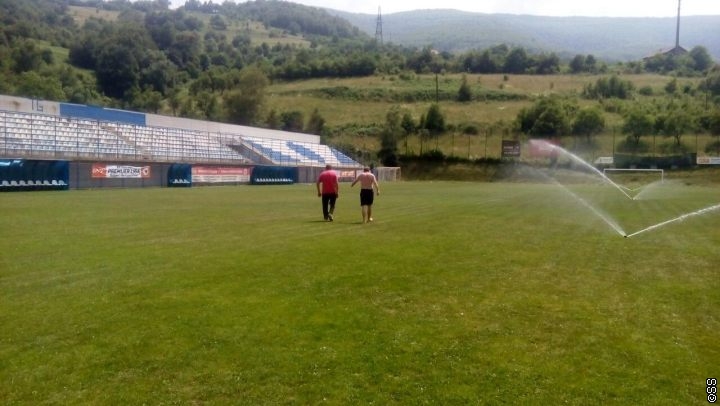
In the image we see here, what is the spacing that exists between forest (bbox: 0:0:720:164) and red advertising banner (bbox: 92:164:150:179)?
5533 cm

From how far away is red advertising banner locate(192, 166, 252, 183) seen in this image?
5522 cm

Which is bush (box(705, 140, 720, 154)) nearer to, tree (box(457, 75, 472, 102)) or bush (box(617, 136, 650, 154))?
bush (box(617, 136, 650, 154))

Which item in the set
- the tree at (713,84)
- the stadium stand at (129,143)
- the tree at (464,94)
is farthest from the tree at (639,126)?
the tree at (713,84)

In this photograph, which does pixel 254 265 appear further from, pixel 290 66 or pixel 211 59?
pixel 211 59

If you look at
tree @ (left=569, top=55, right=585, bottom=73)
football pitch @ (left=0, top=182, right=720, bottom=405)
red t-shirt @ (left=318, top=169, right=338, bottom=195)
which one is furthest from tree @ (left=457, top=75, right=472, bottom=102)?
football pitch @ (left=0, top=182, right=720, bottom=405)

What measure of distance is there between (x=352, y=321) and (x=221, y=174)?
52460mm

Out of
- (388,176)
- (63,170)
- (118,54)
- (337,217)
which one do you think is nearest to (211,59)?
(118,54)

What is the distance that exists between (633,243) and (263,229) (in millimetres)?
9821

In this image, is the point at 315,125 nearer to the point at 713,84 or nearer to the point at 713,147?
the point at 713,147

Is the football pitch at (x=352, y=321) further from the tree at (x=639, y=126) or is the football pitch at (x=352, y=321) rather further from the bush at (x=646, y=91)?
the bush at (x=646, y=91)

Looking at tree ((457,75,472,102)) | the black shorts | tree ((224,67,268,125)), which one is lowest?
the black shorts

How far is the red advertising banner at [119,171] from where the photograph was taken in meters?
44.5

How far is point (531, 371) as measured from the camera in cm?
614

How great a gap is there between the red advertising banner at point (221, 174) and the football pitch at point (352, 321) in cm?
4112
